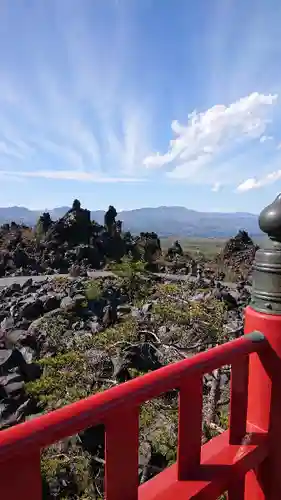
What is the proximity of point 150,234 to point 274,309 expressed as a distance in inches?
979

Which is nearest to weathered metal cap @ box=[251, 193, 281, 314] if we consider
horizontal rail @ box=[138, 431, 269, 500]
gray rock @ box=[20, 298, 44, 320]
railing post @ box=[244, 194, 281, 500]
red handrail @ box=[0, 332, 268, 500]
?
railing post @ box=[244, 194, 281, 500]

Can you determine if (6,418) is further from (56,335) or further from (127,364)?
(56,335)

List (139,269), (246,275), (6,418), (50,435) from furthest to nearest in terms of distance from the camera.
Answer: (246,275) < (139,269) < (6,418) < (50,435)

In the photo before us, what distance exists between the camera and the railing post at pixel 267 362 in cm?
148

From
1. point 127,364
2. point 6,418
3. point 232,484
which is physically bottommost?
point 6,418

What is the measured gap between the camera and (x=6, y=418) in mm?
5891

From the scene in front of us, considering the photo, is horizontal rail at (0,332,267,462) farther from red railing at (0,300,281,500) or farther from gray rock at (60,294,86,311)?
gray rock at (60,294,86,311)

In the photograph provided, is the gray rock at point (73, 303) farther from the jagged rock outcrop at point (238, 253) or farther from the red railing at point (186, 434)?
the red railing at point (186, 434)

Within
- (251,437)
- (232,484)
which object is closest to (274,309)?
(251,437)

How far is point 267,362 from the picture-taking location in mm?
1556

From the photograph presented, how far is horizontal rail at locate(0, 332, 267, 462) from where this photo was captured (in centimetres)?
85

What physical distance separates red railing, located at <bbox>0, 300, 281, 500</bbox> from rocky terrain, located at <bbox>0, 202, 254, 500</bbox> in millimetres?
2179

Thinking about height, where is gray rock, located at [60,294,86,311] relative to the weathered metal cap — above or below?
below

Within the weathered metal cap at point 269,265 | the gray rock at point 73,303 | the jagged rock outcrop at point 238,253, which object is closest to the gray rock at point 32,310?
the gray rock at point 73,303
